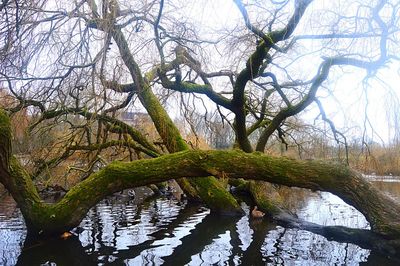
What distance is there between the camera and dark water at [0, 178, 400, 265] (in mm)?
5406

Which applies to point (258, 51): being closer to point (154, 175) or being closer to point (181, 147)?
point (154, 175)

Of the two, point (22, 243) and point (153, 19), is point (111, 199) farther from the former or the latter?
point (153, 19)

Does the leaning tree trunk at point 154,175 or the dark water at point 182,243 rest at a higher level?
the leaning tree trunk at point 154,175

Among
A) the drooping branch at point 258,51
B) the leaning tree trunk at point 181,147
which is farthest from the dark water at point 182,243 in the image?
the drooping branch at point 258,51

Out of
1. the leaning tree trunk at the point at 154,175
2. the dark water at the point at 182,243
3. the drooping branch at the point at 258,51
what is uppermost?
the drooping branch at the point at 258,51

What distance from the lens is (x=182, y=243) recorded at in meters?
6.54

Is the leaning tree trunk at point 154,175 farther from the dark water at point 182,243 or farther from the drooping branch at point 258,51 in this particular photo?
the drooping branch at point 258,51

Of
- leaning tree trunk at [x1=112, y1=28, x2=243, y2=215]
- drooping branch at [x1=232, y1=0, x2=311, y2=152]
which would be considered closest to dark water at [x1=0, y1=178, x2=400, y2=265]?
leaning tree trunk at [x1=112, y1=28, x2=243, y2=215]

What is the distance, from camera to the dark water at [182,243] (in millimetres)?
5406

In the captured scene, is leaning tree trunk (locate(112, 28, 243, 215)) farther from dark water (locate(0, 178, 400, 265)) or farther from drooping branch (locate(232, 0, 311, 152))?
drooping branch (locate(232, 0, 311, 152))

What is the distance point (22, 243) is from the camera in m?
6.32

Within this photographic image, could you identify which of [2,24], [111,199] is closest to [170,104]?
[2,24]

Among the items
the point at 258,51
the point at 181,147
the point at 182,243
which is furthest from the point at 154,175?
the point at 181,147

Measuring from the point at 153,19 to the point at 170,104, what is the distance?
111 inches
